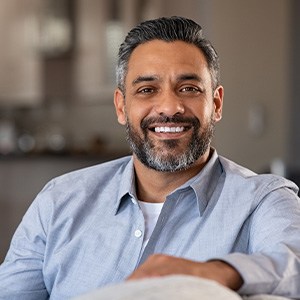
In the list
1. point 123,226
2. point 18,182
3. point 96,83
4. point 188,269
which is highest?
point 188,269

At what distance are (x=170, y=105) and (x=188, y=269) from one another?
1.87 ft

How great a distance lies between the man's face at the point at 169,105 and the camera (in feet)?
5.70

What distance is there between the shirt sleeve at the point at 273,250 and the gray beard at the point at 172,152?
20 centimetres

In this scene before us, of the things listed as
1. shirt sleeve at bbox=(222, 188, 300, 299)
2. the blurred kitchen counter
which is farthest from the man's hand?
the blurred kitchen counter

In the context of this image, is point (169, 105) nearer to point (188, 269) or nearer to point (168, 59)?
point (168, 59)

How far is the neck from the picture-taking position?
184cm

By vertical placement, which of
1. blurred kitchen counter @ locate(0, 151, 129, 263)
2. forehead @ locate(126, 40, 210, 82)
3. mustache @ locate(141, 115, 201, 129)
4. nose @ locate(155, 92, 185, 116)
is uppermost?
forehead @ locate(126, 40, 210, 82)

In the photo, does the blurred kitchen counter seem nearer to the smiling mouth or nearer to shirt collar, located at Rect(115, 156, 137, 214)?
shirt collar, located at Rect(115, 156, 137, 214)

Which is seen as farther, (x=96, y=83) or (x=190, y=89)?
(x=96, y=83)

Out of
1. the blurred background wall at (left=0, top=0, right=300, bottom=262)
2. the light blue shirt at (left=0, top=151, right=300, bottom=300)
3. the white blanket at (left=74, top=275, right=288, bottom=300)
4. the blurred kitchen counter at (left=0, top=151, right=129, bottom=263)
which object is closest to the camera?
the white blanket at (left=74, top=275, right=288, bottom=300)

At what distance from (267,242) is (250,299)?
28cm

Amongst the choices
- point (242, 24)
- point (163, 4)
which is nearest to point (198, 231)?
point (242, 24)

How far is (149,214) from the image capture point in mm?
1822

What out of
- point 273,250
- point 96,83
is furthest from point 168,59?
point 96,83
